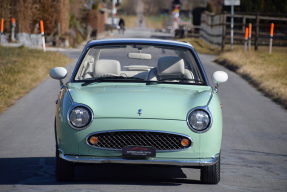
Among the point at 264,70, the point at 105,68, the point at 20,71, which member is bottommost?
the point at 264,70

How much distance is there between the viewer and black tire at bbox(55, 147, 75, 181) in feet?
15.0

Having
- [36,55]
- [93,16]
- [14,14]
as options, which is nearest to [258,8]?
[93,16]

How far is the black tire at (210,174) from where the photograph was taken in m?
4.62

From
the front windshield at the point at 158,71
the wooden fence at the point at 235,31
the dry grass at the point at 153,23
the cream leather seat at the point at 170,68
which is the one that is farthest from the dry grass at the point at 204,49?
the dry grass at the point at 153,23

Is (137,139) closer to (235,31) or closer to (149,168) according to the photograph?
(149,168)

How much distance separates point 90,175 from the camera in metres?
5.05

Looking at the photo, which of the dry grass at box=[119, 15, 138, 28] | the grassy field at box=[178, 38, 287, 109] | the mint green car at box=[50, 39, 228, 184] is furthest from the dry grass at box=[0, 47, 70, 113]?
the dry grass at box=[119, 15, 138, 28]

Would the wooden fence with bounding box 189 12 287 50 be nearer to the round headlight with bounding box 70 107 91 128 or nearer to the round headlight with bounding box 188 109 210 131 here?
the round headlight with bounding box 188 109 210 131

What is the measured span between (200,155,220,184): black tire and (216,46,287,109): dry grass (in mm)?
5776

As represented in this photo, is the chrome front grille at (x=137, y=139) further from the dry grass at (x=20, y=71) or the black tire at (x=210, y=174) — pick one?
the dry grass at (x=20, y=71)

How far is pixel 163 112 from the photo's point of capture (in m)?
4.43

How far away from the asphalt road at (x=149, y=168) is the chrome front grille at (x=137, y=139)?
443mm

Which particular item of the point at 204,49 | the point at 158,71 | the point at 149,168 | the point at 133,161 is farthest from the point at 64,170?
the point at 204,49

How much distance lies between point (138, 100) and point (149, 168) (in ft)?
3.77
